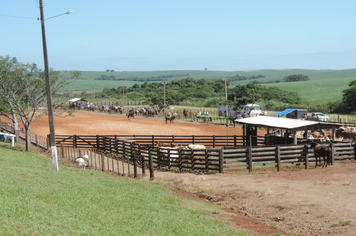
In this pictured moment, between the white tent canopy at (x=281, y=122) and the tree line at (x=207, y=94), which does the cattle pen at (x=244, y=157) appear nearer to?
the white tent canopy at (x=281, y=122)

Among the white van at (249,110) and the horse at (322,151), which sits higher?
the horse at (322,151)

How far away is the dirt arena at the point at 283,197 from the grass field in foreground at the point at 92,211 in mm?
1316

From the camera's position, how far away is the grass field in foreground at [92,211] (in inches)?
348

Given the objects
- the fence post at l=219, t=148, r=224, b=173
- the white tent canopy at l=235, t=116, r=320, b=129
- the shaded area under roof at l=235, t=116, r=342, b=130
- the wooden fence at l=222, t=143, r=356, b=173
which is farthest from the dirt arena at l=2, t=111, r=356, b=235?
the white tent canopy at l=235, t=116, r=320, b=129

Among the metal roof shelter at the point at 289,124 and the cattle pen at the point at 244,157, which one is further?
the metal roof shelter at the point at 289,124

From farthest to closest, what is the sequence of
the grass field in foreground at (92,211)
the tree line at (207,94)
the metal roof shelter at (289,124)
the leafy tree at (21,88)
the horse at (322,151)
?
the tree line at (207,94) → the leafy tree at (21,88) → the metal roof shelter at (289,124) → the horse at (322,151) → the grass field in foreground at (92,211)

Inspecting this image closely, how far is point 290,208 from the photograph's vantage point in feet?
42.5

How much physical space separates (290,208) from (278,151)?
332 inches

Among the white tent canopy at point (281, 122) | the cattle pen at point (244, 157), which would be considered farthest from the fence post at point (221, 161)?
the white tent canopy at point (281, 122)

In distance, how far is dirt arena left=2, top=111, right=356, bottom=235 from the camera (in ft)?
37.5

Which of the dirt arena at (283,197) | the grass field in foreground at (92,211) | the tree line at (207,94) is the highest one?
the grass field in foreground at (92,211)

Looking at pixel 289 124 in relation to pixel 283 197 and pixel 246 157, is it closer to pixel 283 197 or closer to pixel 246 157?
pixel 246 157

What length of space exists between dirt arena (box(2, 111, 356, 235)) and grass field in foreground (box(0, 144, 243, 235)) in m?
1.32

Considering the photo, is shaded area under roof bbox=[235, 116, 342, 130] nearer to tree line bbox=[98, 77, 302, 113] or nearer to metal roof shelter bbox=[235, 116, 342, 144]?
metal roof shelter bbox=[235, 116, 342, 144]
